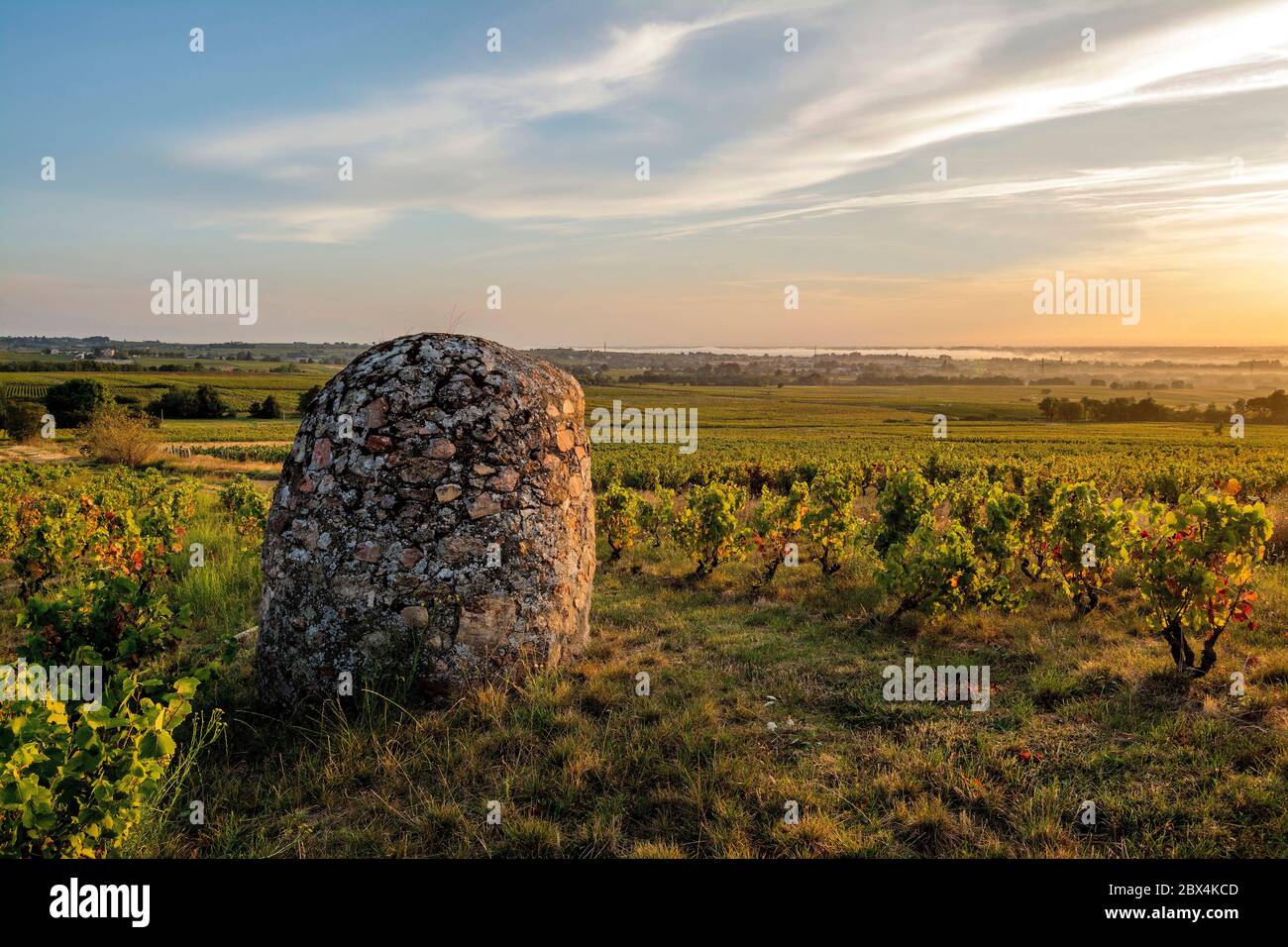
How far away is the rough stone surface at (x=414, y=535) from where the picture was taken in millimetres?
6102

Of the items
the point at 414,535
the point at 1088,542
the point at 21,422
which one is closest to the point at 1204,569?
the point at 1088,542

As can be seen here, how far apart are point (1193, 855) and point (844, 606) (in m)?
5.91

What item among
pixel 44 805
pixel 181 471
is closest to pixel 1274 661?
pixel 44 805

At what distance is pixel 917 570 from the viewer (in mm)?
8930

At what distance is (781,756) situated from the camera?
220 inches

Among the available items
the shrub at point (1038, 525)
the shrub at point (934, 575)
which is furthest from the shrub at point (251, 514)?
the shrub at point (1038, 525)

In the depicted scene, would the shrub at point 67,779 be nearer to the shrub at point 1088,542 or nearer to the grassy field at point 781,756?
the grassy field at point 781,756

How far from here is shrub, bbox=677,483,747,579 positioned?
1165cm

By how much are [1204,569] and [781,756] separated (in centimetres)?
462

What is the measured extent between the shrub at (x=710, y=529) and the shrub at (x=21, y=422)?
53.5 metres

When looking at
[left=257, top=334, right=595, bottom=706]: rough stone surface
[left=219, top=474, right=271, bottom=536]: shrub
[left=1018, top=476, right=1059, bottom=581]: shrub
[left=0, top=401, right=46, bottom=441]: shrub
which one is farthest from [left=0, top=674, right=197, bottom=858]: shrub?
[left=0, top=401, right=46, bottom=441]: shrub

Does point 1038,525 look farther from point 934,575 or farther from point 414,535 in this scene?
point 414,535

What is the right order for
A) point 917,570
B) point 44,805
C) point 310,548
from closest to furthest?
1. point 44,805
2. point 310,548
3. point 917,570
